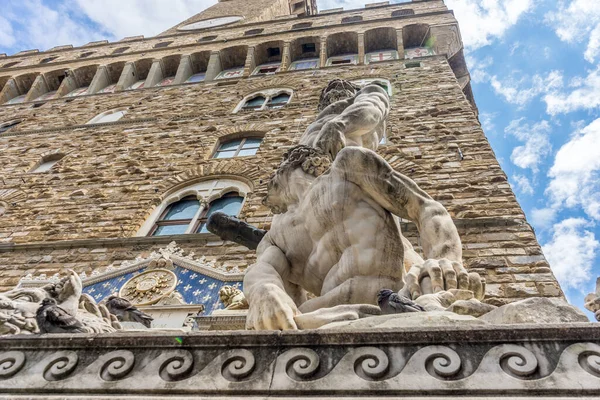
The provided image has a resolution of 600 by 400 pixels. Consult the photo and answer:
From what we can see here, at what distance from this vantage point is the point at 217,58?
13.2 m

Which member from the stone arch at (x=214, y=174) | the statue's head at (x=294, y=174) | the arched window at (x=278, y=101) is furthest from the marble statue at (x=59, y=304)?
the arched window at (x=278, y=101)

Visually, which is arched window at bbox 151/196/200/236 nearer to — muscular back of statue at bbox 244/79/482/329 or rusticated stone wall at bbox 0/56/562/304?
rusticated stone wall at bbox 0/56/562/304

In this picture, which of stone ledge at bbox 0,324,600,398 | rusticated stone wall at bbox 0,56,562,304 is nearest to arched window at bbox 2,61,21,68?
rusticated stone wall at bbox 0,56,562,304

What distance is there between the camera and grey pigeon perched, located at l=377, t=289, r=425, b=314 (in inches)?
59.3

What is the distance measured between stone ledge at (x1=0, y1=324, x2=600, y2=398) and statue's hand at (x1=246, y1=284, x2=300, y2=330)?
322mm

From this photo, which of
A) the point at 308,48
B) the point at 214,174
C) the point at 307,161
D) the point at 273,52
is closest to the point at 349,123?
the point at 307,161

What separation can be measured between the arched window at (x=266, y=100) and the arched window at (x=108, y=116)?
2.89 meters

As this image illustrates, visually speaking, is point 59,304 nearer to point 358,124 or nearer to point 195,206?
point 358,124

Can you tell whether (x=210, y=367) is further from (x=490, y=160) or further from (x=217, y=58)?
(x=217, y=58)

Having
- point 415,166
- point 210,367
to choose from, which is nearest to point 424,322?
point 210,367

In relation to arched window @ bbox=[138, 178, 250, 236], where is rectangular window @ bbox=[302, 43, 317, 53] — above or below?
above

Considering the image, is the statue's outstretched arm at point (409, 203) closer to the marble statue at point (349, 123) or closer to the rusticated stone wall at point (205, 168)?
the marble statue at point (349, 123)

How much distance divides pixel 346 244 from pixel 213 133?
662 centimetres

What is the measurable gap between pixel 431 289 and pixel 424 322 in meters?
0.34
